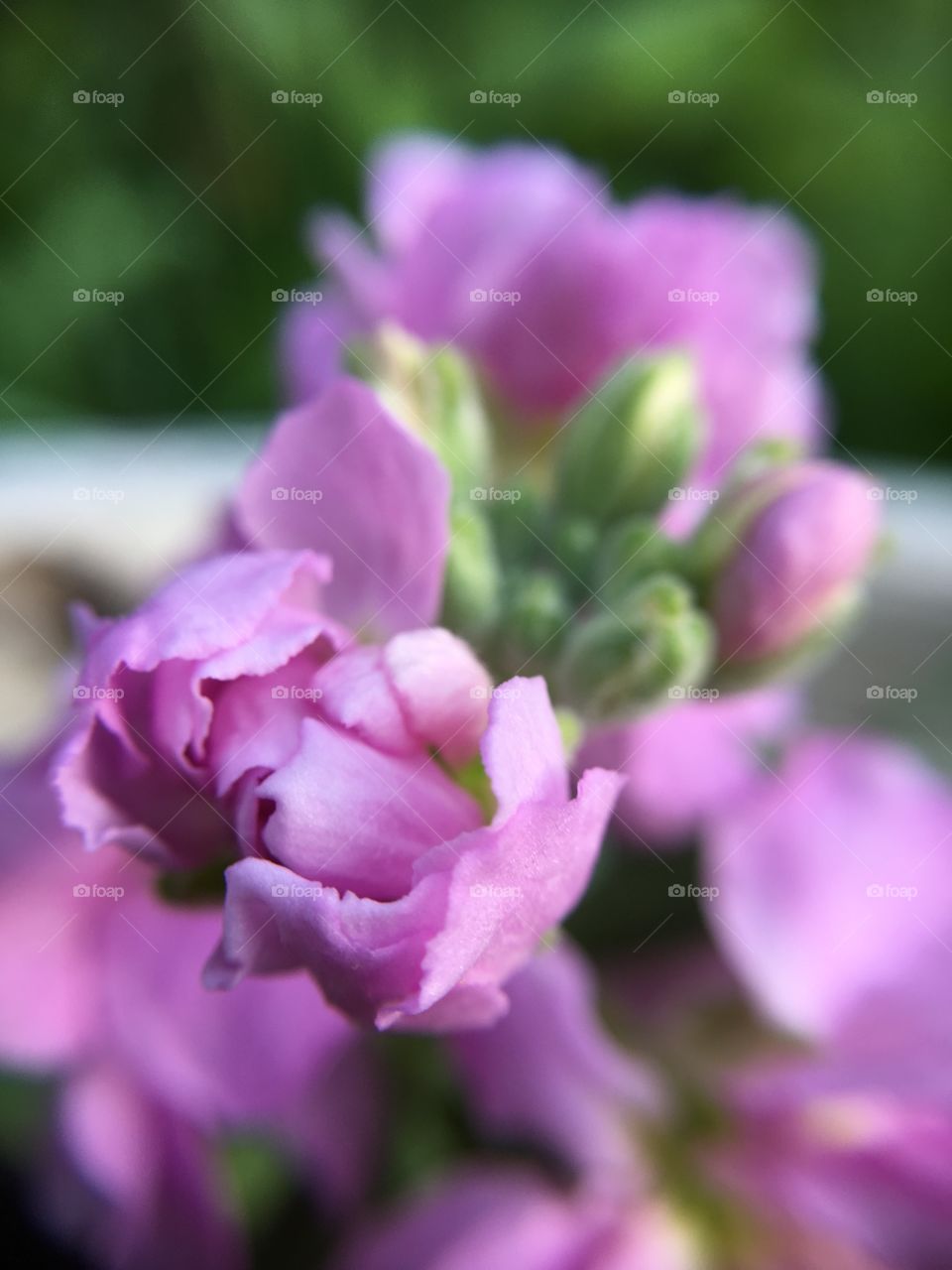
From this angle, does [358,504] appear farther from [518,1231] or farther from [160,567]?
[160,567]

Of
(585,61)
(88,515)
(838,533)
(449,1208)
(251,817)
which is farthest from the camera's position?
(585,61)

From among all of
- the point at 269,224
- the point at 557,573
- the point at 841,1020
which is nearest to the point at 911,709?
the point at 841,1020

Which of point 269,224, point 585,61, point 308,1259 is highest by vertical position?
point 585,61

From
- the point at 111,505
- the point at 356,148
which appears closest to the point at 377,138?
the point at 356,148

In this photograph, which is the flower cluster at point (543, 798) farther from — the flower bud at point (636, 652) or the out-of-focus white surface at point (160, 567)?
the out-of-focus white surface at point (160, 567)

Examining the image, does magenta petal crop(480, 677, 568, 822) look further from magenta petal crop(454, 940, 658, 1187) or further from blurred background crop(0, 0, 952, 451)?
blurred background crop(0, 0, 952, 451)

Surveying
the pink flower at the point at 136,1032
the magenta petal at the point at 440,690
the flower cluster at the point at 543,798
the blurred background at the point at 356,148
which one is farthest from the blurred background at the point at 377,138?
the magenta petal at the point at 440,690

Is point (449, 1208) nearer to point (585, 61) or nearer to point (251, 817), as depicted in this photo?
point (251, 817)
